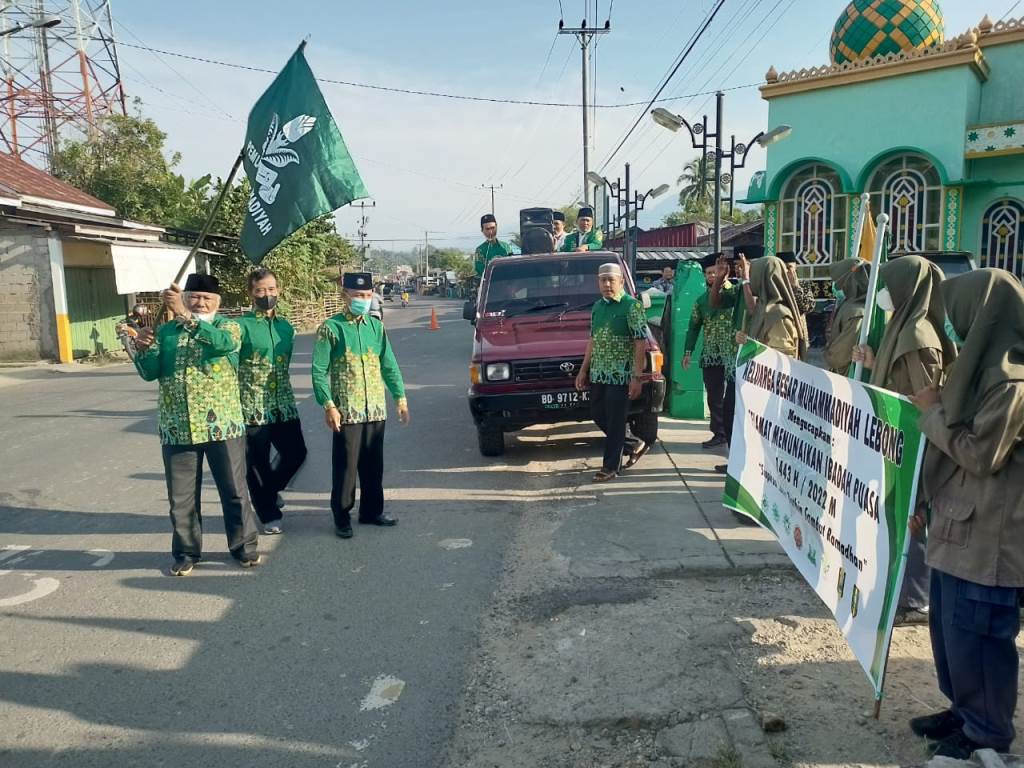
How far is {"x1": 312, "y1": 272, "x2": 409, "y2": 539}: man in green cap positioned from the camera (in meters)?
5.41

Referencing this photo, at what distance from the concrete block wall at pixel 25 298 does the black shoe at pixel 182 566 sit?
1614cm

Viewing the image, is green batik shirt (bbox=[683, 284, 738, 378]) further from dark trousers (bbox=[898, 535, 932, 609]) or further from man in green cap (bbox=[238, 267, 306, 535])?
man in green cap (bbox=[238, 267, 306, 535])

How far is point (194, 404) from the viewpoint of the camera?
4750 millimetres

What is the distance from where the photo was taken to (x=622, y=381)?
6.54m

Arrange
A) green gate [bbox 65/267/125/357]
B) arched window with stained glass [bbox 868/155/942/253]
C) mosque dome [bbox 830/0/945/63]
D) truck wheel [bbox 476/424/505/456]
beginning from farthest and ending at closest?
green gate [bbox 65/267/125/357]
mosque dome [bbox 830/0/945/63]
arched window with stained glass [bbox 868/155/942/253]
truck wheel [bbox 476/424/505/456]

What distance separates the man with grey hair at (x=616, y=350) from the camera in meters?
6.55

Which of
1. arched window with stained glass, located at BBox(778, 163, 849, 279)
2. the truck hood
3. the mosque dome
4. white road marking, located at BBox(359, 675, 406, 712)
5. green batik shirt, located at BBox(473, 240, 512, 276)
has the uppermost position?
the mosque dome

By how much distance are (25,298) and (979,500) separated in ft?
67.1

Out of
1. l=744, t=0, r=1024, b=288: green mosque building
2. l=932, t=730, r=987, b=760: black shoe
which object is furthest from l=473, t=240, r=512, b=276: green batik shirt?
l=744, t=0, r=1024, b=288: green mosque building

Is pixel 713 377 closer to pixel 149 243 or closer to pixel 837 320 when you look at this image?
pixel 837 320

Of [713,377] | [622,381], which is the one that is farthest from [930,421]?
[713,377]

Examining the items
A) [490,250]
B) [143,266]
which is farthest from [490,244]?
[143,266]

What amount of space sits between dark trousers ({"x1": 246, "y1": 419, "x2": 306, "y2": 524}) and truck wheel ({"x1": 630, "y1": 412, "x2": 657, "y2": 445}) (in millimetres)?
3091

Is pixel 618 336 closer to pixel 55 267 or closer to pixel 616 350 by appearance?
pixel 616 350
